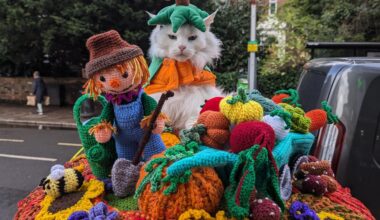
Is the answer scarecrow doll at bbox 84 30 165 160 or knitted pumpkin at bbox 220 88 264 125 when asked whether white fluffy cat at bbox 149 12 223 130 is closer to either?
scarecrow doll at bbox 84 30 165 160

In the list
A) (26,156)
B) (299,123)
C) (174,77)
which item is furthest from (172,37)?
(26,156)

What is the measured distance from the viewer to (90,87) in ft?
4.39

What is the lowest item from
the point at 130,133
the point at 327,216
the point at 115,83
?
the point at 327,216

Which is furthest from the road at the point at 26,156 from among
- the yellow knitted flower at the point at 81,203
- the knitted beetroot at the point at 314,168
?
the knitted beetroot at the point at 314,168

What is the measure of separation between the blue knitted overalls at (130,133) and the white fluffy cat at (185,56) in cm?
53

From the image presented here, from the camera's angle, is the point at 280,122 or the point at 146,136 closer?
the point at 280,122

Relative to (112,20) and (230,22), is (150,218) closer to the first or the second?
(112,20)

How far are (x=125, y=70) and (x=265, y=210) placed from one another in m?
0.70

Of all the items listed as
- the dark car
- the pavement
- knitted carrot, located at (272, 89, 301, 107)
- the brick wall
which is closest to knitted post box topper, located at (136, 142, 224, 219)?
knitted carrot, located at (272, 89, 301, 107)

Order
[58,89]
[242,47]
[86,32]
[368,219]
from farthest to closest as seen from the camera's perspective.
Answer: [58,89] → [242,47] → [86,32] → [368,219]

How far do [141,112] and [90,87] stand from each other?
8.7 inches

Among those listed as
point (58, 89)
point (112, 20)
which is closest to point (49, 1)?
point (112, 20)

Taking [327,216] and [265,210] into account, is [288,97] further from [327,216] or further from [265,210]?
[265,210]

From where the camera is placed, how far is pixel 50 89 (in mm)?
12633
